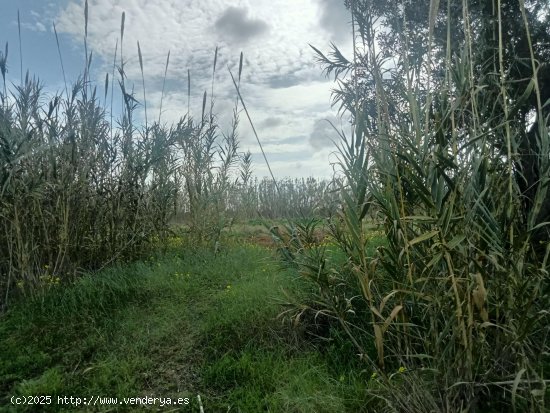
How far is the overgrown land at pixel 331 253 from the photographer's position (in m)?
1.94

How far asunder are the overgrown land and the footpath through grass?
0.02 m

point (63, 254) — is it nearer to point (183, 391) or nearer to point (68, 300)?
point (68, 300)

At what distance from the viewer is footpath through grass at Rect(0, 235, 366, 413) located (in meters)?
2.67

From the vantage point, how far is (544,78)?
403 centimetres

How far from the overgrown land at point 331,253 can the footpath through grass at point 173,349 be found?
0.05 feet

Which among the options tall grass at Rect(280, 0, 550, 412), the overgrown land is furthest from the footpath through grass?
tall grass at Rect(280, 0, 550, 412)

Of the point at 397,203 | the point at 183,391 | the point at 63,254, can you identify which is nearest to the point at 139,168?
the point at 63,254

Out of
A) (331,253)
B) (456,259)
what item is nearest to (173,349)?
(331,253)

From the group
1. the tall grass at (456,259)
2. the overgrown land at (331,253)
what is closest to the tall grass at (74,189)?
the overgrown land at (331,253)

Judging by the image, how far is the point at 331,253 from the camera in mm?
4090

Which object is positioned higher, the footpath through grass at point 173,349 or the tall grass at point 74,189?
the tall grass at point 74,189

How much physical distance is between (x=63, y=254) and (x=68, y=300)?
74cm

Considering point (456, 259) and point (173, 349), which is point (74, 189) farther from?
point (456, 259)

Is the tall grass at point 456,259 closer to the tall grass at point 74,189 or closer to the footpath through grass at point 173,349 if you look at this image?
the footpath through grass at point 173,349
